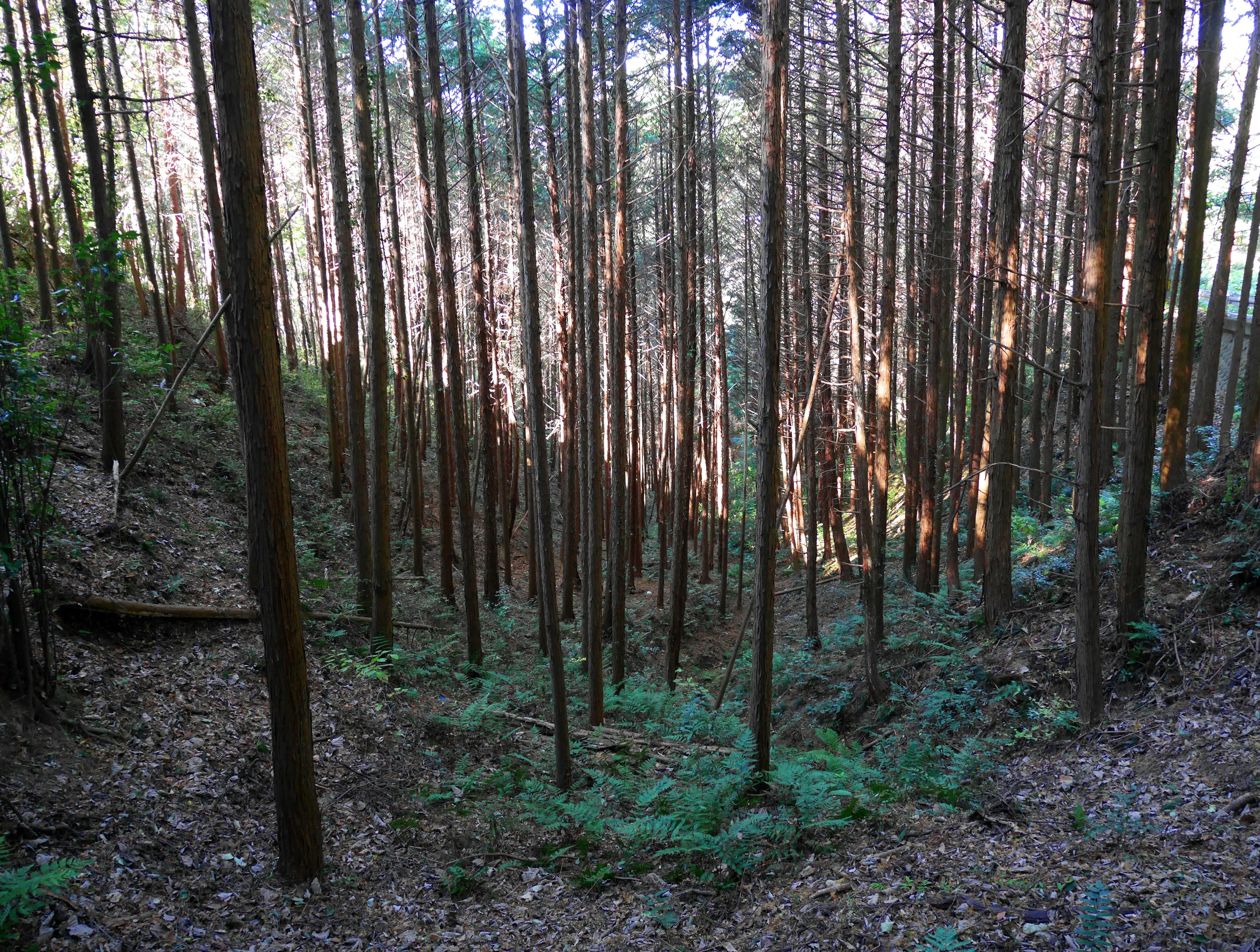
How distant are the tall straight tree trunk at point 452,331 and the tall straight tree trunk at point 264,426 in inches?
214

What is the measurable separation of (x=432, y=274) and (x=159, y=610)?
248 inches

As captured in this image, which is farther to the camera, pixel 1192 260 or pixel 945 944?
pixel 1192 260

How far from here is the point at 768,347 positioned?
20.9 feet

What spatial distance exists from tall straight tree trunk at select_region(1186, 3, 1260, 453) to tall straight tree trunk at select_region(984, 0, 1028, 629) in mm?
5492

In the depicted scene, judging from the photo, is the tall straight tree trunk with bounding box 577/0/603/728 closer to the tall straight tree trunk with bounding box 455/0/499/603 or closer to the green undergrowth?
the green undergrowth

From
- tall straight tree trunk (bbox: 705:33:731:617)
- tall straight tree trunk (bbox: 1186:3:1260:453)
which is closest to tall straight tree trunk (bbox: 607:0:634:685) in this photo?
tall straight tree trunk (bbox: 705:33:731:617)

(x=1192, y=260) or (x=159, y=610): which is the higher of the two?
(x=1192, y=260)

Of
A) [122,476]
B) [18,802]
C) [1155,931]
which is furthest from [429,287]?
[1155,931]

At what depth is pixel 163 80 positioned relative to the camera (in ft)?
63.8

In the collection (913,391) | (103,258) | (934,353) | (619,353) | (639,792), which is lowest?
(639,792)

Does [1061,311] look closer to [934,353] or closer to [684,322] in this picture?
[934,353]

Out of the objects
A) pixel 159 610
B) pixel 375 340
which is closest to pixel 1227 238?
pixel 375 340

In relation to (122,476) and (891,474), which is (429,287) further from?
(891,474)

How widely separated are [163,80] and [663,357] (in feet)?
53.6
